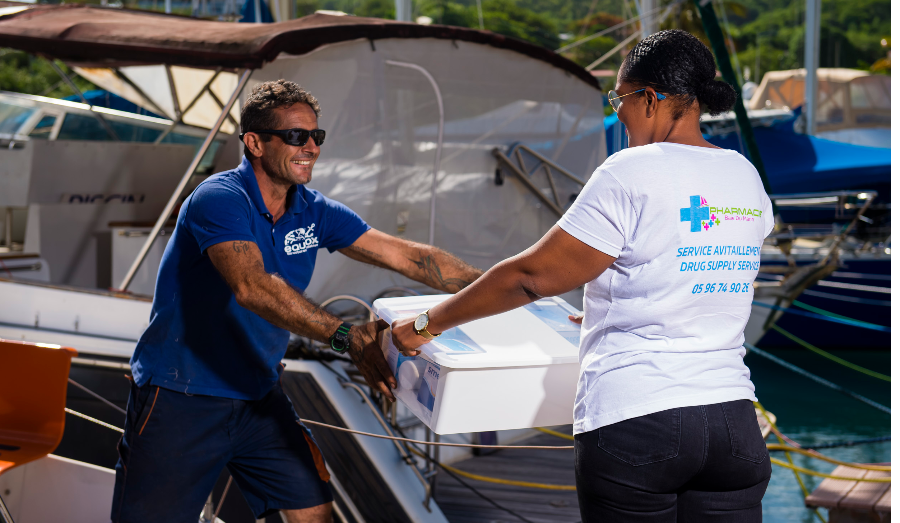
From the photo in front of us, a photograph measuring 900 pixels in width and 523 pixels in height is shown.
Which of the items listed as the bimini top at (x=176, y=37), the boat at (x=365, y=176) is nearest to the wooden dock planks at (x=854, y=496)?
the boat at (x=365, y=176)

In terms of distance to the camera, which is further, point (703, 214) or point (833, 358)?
point (833, 358)

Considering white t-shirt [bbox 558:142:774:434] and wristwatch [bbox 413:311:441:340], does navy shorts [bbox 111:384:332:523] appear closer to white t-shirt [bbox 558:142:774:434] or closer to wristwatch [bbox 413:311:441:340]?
wristwatch [bbox 413:311:441:340]

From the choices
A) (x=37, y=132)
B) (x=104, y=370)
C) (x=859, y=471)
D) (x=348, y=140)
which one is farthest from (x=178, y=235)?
(x=37, y=132)

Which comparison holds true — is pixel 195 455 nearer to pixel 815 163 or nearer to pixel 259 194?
pixel 259 194

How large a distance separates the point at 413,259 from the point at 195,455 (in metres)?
0.87

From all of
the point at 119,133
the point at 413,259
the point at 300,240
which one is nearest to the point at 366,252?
Answer: the point at 413,259

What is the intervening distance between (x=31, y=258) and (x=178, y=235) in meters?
3.63

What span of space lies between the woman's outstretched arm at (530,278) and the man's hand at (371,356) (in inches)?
15.0

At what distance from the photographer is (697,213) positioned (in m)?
1.45

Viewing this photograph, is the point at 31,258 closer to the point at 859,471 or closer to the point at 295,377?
the point at 295,377

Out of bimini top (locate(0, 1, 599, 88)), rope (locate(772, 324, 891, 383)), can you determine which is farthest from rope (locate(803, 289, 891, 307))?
bimini top (locate(0, 1, 599, 88))

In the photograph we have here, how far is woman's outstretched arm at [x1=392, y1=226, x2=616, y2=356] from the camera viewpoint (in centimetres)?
146

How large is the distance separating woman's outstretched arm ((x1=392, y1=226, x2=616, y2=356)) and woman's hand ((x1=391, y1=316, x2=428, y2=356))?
85mm

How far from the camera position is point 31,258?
5.21 meters
